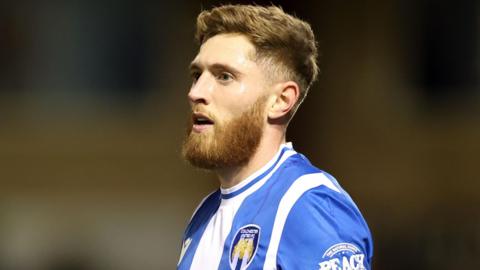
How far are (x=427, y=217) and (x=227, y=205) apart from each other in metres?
9.16

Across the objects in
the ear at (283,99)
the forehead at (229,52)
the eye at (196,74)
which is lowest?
the ear at (283,99)

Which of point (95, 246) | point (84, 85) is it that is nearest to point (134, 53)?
point (84, 85)

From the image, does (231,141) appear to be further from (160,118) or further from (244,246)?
(160,118)

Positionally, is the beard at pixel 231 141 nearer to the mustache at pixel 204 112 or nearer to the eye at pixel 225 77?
the mustache at pixel 204 112

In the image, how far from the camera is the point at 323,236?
4.09 m

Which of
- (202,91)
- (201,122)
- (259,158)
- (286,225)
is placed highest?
(202,91)

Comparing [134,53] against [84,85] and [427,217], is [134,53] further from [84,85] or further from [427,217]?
[427,217]

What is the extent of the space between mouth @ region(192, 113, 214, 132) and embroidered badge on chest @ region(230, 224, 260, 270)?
0.46 m

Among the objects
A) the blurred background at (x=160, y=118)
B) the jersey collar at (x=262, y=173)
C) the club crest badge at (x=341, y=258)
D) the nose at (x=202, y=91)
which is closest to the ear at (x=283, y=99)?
the jersey collar at (x=262, y=173)

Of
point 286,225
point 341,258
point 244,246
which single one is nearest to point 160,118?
point 244,246

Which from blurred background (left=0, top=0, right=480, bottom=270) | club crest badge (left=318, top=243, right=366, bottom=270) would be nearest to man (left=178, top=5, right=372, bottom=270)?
club crest badge (left=318, top=243, right=366, bottom=270)

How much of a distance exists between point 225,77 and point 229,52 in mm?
102

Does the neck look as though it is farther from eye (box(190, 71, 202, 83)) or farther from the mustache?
eye (box(190, 71, 202, 83))

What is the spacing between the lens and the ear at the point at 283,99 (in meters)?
4.59
